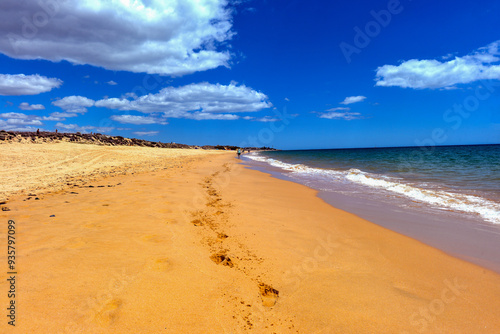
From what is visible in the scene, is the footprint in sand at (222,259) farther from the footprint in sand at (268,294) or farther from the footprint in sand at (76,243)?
the footprint in sand at (76,243)

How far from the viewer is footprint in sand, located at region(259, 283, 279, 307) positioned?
9.02 ft

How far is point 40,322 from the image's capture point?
2160 mm

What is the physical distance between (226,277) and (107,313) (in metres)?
1.40

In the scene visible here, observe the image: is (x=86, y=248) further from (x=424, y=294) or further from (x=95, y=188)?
(x=95, y=188)

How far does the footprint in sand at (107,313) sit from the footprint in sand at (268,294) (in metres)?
1.58

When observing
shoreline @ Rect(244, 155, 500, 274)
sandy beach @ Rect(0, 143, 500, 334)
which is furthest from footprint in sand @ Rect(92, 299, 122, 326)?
shoreline @ Rect(244, 155, 500, 274)

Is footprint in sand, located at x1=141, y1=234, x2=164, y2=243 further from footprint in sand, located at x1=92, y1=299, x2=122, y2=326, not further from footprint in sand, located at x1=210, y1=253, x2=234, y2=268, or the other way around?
footprint in sand, located at x1=92, y1=299, x2=122, y2=326

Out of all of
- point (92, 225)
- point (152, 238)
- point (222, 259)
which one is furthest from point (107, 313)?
point (92, 225)

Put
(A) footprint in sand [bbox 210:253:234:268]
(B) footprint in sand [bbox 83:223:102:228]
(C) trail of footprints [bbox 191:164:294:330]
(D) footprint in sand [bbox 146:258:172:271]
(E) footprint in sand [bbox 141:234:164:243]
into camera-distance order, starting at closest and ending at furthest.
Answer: (C) trail of footprints [bbox 191:164:294:330], (D) footprint in sand [bbox 146:258:172:271], (A) footprint in sand [bbox 210:253:234:268], (E) footprint in sand [bbox 141:234:164:243], (B) footprint in sand [bbox 83:223:102:228]

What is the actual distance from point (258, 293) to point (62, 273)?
2.47m

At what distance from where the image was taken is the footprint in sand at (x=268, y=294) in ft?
9.02

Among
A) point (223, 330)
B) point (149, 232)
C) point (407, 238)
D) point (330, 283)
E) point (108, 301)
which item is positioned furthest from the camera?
point (407, 238)

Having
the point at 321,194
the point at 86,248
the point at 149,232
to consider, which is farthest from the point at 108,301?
the point at 321,194

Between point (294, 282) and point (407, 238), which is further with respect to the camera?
point (407, 238)
